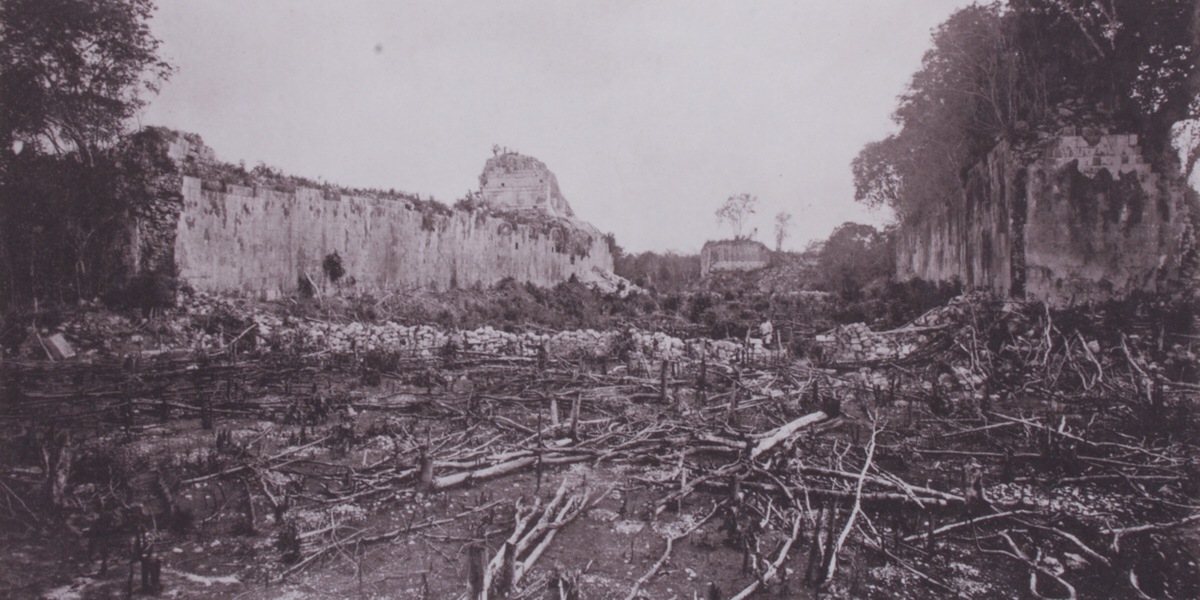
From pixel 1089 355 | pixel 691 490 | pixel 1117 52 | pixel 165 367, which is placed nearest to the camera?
pixel 691 490

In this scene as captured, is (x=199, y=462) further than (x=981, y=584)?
Yes

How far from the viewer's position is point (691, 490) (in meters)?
4.85

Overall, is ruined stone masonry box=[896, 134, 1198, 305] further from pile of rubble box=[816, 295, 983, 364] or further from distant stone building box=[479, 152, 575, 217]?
distant stone building box=[479, 152, 575, 217]

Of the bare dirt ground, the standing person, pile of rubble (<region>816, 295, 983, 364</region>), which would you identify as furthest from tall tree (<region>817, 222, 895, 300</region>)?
the bare dirt ground

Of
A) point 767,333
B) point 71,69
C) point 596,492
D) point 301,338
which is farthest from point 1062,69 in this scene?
point 71,69

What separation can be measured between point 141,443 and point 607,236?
107ft

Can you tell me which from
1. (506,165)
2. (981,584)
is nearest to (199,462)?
(981,584)

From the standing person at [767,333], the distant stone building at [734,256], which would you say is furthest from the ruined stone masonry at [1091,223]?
the distant stone building at [734,256]

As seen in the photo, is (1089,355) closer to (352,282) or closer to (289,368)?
(289,368)

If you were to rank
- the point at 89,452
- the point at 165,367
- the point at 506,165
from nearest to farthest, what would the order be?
the point at 89,452 < the point at 165,367 < the point at 506,165

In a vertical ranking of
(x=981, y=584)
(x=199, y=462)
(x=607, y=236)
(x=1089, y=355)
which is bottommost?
(x=981, y=584)

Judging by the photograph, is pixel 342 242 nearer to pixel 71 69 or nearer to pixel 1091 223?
pixel 71 69

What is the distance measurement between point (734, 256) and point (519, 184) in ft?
73.6

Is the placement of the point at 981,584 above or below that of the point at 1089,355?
below
